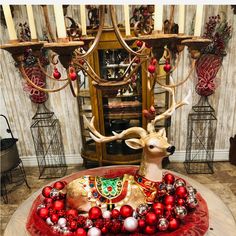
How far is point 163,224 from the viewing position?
54.3 inches

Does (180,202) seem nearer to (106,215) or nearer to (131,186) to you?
(131,186)

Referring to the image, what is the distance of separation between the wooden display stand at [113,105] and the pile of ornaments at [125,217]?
1435mm

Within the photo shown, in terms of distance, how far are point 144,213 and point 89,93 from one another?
6.03 ft

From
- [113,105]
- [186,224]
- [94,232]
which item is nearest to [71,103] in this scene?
[113,105]

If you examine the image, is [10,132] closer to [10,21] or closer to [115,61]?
[115,61]

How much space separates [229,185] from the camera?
2975mm

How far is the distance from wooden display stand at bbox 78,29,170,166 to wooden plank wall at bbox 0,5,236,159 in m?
0.24

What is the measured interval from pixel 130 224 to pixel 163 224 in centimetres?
18

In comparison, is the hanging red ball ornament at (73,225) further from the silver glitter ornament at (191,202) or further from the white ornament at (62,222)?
the silver glitter ornament at (191,202)

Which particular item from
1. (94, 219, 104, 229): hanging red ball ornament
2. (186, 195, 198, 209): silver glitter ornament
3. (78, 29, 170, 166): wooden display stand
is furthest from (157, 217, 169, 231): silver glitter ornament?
(78, 29, 170, 166): wooden display stand

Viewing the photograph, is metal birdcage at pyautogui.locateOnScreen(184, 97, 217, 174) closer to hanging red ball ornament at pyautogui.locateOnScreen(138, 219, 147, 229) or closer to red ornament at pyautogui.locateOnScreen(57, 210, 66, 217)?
hanging red ball ornament at pyautogui.locateOnScreen(138, 219, 147, 229)

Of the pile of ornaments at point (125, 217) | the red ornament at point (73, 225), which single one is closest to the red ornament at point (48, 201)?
the pile of ornaments at point (125, 217)

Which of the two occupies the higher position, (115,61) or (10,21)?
(10,21)

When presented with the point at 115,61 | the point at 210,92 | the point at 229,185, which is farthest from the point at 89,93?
the point at 229,185
